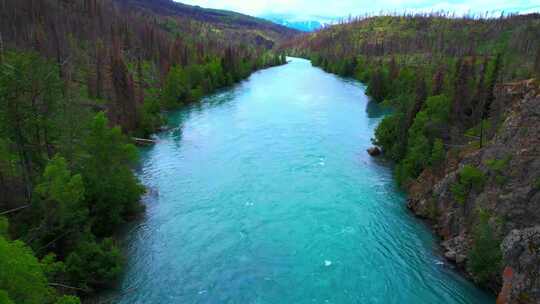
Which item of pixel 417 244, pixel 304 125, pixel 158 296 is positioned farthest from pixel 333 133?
pixel 158 296

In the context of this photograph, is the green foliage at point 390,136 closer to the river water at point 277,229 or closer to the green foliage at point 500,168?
the river water at point 277,229

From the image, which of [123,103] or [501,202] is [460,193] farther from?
[123,103]

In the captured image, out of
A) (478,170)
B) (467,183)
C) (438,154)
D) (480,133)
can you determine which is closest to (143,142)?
(438,154)

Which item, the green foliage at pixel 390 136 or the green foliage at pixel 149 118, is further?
the green foliage at pixel 149 118

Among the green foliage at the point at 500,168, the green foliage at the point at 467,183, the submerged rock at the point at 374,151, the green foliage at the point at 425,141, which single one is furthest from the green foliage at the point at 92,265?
the submerged rock at the point at 374,151

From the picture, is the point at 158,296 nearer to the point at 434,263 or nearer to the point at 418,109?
the point at 434,263

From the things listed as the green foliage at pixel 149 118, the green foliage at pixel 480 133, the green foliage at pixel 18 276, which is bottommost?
the green foliage at pixel 149 118
